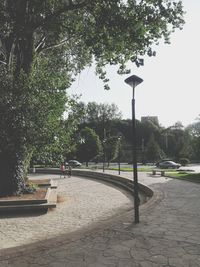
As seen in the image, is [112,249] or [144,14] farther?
[144,14]

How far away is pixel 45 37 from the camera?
19469 millimetres

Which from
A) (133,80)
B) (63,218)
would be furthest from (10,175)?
(133,80)

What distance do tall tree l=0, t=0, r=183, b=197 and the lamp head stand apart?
4694 mm

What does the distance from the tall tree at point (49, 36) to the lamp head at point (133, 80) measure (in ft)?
15.4

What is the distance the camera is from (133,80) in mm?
10164

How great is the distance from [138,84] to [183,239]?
187 inches

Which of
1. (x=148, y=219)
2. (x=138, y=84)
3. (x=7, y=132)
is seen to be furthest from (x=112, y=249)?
(x=7, y=132)

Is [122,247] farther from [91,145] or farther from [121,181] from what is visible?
[91,145]

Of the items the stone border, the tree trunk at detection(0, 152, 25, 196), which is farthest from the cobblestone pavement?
the tree trunk at detection(0, 152, 25, 196)

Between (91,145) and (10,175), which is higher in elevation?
(91,145)

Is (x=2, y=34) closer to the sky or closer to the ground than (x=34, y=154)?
closer to the sky

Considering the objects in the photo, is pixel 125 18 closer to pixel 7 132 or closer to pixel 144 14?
pixel 144 14

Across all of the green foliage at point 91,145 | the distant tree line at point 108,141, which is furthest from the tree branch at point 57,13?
the green foliage at point 91,145

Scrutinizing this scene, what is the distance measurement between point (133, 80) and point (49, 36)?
31.4 ft
